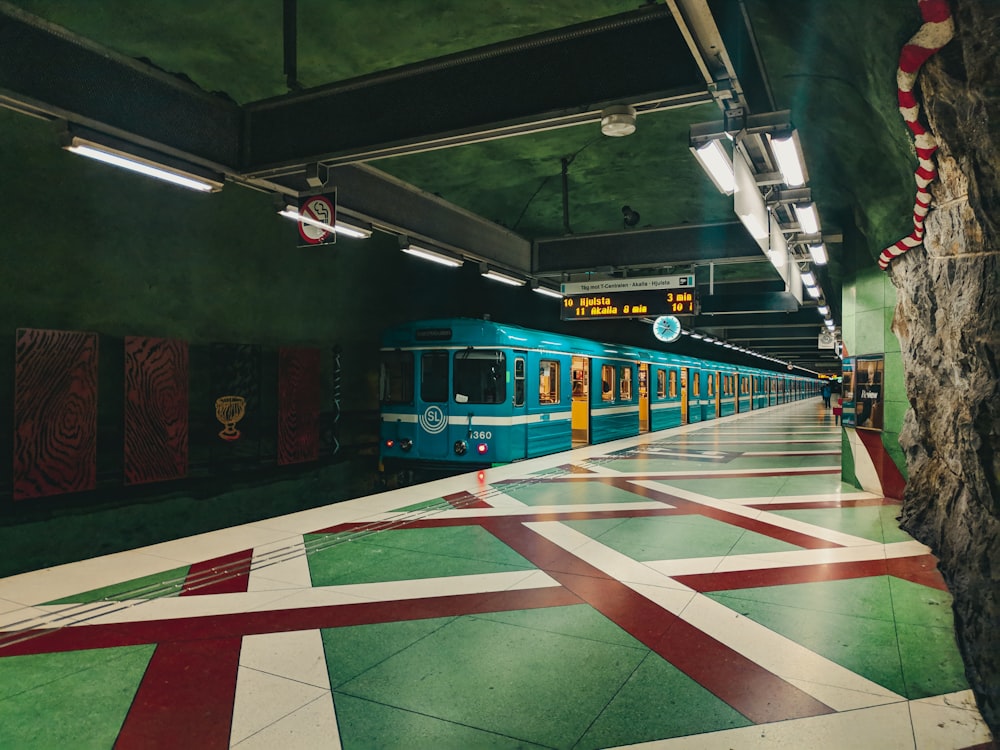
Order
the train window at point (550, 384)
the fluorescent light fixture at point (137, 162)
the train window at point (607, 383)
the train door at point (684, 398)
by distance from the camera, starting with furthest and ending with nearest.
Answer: the train door at point (684, 398) → the train window at point (607, 383) → the train window at point (550, 384) → the fluorescent light fixture at point (137, 162)

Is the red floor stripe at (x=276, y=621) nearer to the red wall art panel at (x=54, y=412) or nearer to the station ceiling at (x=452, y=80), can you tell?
the station ceiling at (x=452, y=80)

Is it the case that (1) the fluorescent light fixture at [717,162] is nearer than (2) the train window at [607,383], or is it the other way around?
(1) the fluorescent light fixture at [717,162]

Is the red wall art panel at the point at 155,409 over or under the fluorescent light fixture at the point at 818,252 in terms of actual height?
under

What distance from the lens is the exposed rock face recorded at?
2318 millimetres

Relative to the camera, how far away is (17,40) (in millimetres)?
4109

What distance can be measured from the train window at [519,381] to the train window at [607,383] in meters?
3.96

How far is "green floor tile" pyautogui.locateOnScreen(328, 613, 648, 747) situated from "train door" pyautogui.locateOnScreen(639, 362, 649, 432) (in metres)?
13.5

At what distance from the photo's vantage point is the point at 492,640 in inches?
134

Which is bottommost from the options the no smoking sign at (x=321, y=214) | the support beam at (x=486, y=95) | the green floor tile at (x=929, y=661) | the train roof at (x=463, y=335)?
the green floor tile at (x=929, y=661)

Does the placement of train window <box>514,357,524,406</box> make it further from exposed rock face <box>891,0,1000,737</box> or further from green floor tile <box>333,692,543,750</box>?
green floor tile <box>333,692,543,750</box>

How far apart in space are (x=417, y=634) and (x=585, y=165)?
6.35m

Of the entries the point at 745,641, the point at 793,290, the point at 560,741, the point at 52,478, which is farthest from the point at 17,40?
the point at 793,290

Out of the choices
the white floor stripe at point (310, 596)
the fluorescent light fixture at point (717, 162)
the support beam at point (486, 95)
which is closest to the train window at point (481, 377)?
the support beam at point (486, 95)

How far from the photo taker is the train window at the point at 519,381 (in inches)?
391
